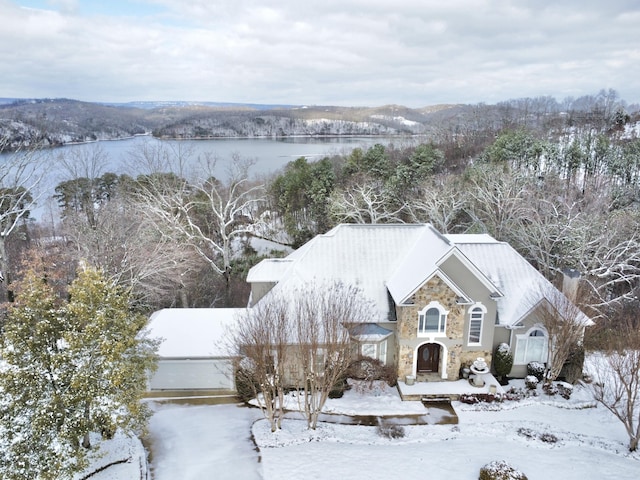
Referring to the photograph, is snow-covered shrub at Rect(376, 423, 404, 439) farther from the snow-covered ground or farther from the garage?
the garage

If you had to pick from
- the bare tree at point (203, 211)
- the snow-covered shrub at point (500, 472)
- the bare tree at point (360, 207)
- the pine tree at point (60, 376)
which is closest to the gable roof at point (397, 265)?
the snow-covered shrub at point (500, 472)

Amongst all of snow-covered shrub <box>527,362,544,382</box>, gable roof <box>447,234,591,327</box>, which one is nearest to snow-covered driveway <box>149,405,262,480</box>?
gable roof <box>447,234,591,327</box>

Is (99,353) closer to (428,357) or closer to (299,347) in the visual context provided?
(299,347)

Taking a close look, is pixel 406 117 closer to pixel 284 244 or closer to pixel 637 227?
pixel 284 244

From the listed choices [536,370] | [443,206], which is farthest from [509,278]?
[443,206]

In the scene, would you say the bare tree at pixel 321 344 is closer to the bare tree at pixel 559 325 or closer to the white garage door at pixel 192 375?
the white garage door at pixel 192 375

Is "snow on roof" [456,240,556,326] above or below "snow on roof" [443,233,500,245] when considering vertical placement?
below
